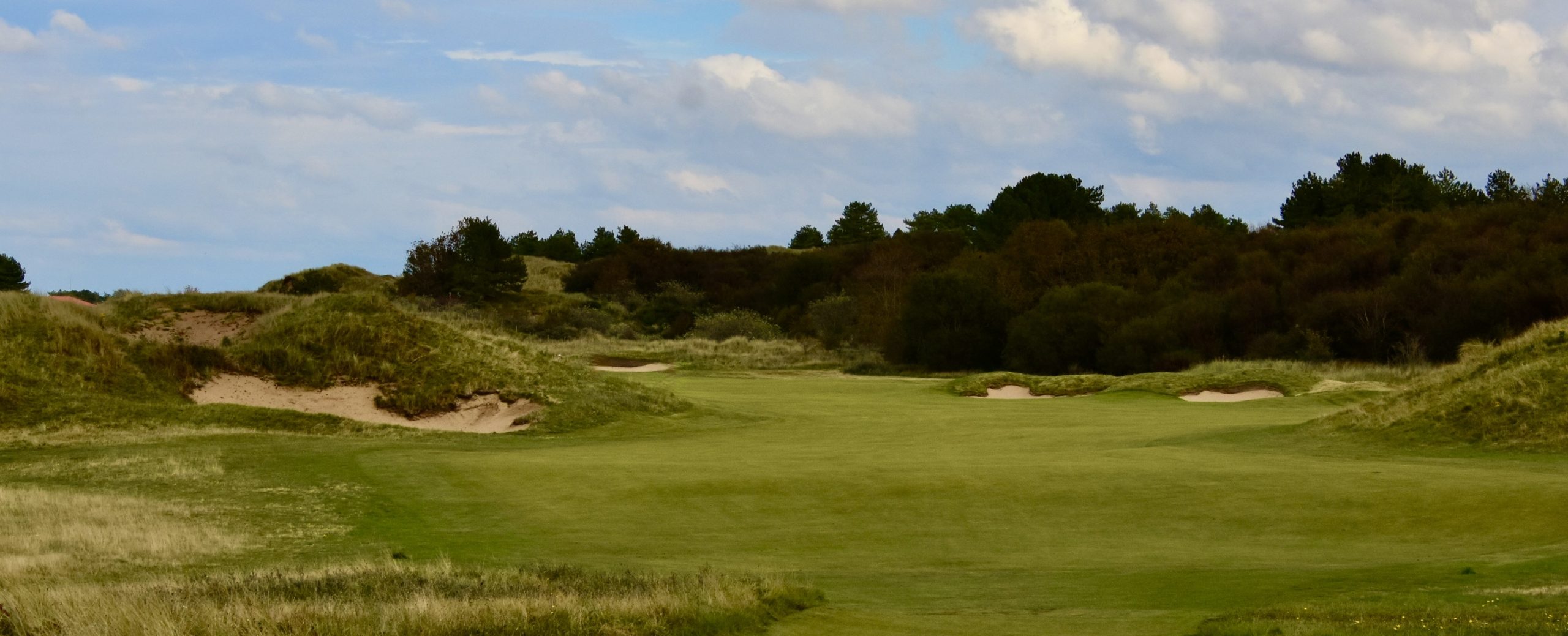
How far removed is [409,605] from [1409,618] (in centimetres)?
589

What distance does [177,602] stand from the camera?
333 inches

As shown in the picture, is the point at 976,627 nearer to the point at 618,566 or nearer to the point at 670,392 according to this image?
the point at 618,566

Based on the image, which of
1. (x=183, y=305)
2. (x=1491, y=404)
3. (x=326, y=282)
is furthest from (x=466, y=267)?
(x=1491, y=404)

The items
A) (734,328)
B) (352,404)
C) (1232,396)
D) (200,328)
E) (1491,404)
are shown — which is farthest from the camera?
(734,328)

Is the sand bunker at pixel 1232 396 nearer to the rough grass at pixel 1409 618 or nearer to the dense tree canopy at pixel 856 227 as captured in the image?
the rough grass at pixel 1409 618

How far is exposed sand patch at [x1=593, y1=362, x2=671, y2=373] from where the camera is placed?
45.6 metres

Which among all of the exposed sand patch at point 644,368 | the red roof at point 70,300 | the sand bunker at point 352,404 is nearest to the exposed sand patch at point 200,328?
the red roof at point 70,300

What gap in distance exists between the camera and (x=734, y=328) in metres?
68.1

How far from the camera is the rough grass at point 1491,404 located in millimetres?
19922

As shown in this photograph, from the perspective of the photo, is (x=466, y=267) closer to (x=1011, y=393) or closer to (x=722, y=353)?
(x=722, y=353)

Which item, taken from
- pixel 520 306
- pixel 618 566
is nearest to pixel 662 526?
pixel 618 566

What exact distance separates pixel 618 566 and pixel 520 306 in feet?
220

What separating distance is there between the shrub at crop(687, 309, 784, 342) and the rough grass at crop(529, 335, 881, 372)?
292 cm

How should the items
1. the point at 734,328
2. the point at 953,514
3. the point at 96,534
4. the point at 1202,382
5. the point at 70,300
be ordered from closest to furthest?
the point at 96,534 < the point at 953,514 < the point at 70,300 < the point at 1202,382 < the point at 734,328
